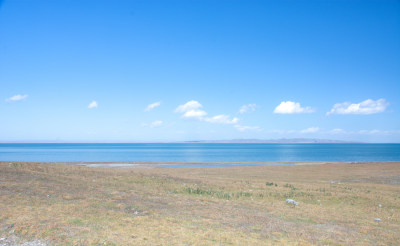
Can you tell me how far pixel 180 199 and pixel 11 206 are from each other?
914cm

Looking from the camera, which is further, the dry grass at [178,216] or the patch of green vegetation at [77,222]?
the patch of green vegetation at [77,222]

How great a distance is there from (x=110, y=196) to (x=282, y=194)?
13.1m

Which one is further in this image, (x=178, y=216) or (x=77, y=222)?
(x=178, y=216)

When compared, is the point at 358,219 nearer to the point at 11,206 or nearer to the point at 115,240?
the point at 115,240

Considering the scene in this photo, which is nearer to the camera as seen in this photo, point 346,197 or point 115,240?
point 115,240

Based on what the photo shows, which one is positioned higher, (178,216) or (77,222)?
(77,222)

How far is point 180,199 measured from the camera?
17641 millimetres

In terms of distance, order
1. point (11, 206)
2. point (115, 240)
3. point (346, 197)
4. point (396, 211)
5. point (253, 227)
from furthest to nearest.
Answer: point (346, 197)
point (396, 211)
point (11, 206)
point (253, 227)
point (115, 240)

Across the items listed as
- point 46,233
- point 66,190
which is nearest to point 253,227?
point 46,233

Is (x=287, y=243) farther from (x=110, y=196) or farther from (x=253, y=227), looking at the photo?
(x=110, y=196)

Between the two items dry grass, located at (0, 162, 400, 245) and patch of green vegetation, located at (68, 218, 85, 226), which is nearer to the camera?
dry grass, located at (0, 162, 400, 245)

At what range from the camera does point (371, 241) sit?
34.6 feet

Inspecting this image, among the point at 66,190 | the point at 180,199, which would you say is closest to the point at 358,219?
the point at 180,199

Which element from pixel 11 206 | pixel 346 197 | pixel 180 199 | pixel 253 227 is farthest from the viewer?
pixel 346 197
